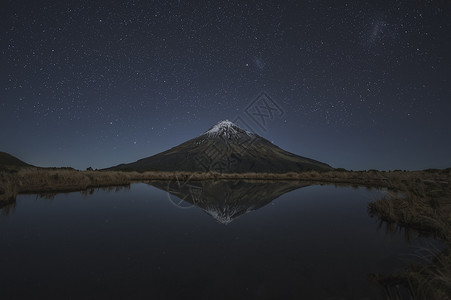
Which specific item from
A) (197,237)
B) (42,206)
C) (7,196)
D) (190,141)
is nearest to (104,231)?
(197,237)

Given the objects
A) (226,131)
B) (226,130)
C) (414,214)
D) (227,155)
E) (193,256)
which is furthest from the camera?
(226,130)

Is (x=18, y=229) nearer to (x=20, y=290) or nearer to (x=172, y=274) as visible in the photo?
(x=20, y=290)

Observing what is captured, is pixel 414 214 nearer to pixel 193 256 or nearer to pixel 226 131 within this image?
pixel 193 256

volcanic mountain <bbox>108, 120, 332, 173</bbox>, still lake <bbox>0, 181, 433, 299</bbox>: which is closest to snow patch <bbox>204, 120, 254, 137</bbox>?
volcanic mountain <bbox>108, 120, 332, 173</bbox>

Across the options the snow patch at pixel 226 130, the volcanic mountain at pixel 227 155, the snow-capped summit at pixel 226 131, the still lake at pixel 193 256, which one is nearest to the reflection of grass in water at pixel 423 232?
the still lake at pixel 193 256

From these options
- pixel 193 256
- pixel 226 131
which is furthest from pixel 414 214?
pixel 226 131

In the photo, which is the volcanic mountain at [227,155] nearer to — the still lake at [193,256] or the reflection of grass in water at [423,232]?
the reflection of grass in water at [423,232]
